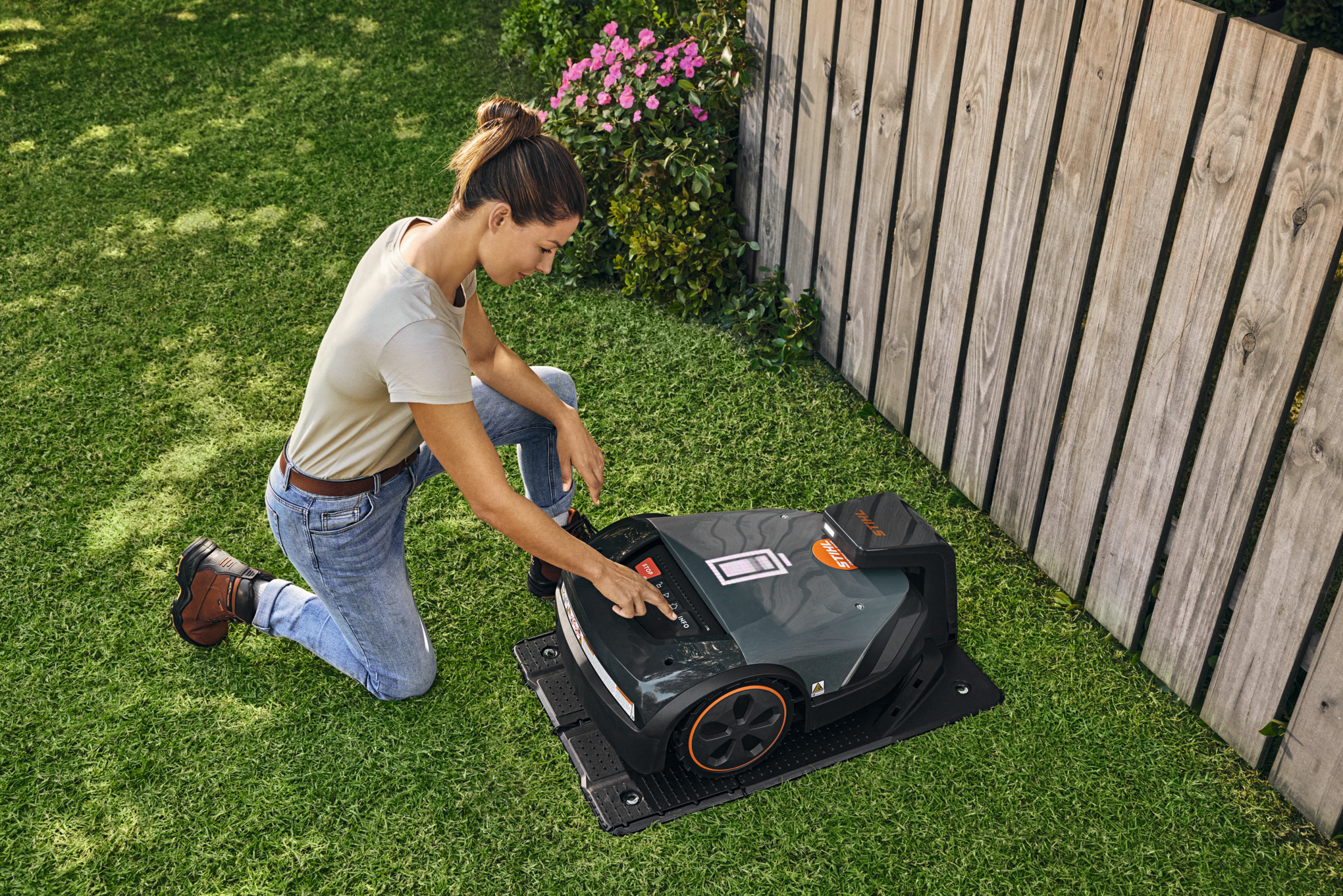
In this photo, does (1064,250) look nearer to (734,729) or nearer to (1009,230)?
(1009,230)

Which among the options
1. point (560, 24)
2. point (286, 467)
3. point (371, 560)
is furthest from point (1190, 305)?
point (560, 24)

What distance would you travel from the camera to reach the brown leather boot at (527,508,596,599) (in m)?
3.03

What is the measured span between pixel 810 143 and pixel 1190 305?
5.47ft

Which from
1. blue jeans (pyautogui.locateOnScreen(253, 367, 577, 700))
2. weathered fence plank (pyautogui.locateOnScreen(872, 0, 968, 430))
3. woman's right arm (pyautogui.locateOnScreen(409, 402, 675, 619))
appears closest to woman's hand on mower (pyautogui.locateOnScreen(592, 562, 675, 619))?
woman's right arm (pyautogui.locateOnScreen(409, 402, 675, 619))

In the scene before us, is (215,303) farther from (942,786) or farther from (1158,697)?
(1158,697)

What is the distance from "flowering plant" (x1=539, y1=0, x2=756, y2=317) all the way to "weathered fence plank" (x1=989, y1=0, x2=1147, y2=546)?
4.85ft

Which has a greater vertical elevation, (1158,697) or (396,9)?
(396,9)

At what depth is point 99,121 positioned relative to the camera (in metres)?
5.84

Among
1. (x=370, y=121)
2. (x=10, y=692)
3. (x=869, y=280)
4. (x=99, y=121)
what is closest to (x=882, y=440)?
(x=869, y=280)

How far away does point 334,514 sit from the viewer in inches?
96.9

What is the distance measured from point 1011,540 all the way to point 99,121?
17.9 ft

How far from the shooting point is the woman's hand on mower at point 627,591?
2340 millimetres

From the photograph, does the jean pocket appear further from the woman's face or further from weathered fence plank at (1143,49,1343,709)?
weathered fence plank at (1143,49,1343,709)

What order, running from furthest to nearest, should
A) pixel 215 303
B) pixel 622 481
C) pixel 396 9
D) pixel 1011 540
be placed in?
pixel 396 9, pixel 215 303, pixel 622 481, pixel 1011 540
